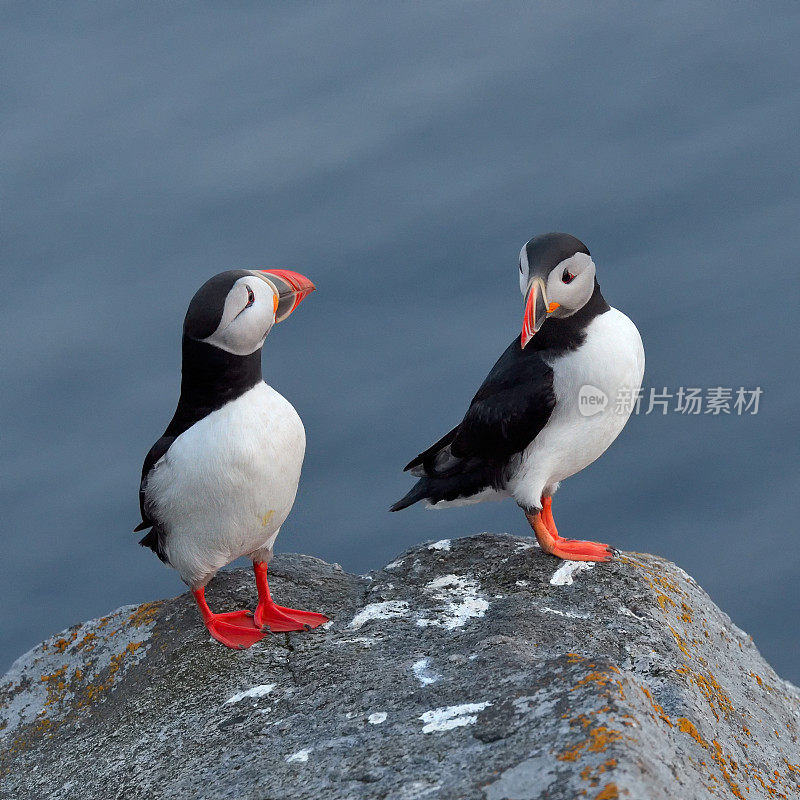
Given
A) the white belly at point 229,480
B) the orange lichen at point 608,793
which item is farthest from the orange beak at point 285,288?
the orange lichen at point 608,793

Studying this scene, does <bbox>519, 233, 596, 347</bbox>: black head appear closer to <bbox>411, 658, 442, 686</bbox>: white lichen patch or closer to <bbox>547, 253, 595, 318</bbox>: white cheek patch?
<bbox>547, 253, 595, 318</bbox>: white cheek patch

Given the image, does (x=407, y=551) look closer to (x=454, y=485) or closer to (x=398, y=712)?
(x=454, y=485)

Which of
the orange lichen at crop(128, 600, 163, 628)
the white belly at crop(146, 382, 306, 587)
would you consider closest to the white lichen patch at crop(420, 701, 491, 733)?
the white belly at crop(146, 382, 306, 587)

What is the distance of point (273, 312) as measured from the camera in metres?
4.30

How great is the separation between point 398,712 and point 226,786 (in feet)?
1.88

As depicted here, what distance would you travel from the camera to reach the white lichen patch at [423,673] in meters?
3.73

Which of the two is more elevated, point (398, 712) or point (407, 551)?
point (407, 551)

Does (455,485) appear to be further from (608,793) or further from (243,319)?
(608,793)

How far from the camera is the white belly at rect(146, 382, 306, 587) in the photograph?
4297mm

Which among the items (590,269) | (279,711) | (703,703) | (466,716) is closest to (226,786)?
(279,711)

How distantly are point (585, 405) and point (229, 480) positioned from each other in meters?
1.52

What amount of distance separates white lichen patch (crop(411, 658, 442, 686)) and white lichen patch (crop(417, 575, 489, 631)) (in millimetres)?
372

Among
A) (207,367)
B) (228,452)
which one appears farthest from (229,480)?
(207,367)

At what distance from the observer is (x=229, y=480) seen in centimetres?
432
